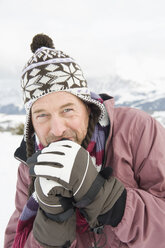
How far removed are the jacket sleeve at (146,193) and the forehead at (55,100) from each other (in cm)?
58

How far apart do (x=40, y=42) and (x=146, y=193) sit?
5.26 feet

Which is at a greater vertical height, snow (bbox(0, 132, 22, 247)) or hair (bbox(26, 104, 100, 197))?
hair (bbox(26, 104, 100, 197))

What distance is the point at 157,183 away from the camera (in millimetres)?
1599

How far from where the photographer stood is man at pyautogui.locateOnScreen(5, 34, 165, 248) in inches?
56.4

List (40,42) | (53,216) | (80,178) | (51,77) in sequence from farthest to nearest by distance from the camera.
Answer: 1. (40,42)
2. (51,77)
3. (53,216)
4. (80,178)

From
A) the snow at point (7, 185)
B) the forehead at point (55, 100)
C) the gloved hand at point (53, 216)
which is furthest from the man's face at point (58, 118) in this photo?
the snow at point (7, 185)

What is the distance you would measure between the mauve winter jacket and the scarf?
2.6 inches

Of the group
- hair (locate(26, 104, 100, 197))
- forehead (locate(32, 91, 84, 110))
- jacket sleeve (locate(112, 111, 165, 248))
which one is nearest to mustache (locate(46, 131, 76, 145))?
hair (locate(26, 104, 100, 197))

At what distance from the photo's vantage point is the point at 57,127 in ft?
5.65

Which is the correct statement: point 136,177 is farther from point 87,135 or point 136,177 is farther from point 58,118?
point 58,118

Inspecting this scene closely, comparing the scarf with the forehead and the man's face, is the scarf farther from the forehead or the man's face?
the forehead

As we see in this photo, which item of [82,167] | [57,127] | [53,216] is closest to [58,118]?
[57,127]

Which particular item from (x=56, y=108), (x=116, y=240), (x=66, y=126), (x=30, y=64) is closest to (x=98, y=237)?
(x=116, y=240)

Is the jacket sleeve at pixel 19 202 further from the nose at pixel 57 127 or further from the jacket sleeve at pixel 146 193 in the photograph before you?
the jacket sleeve at pixel 146 193
